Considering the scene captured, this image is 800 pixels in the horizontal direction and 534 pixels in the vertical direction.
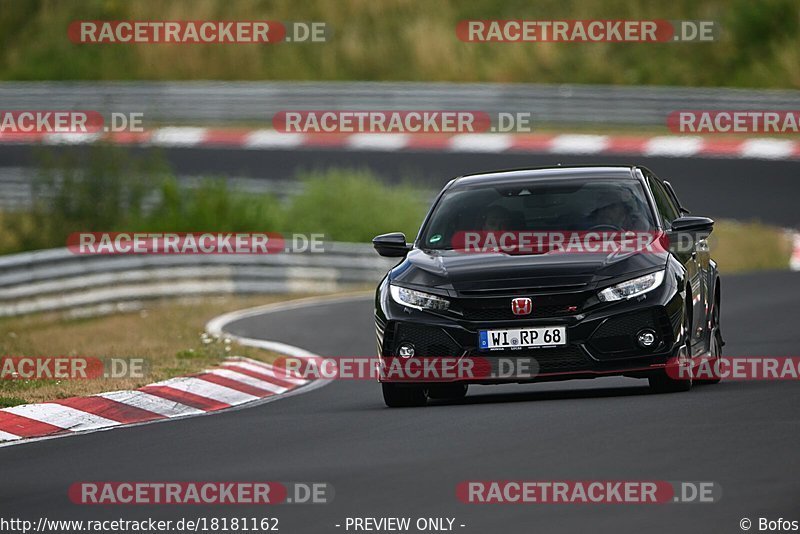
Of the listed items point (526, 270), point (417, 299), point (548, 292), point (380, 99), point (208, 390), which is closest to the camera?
point (548, 292)

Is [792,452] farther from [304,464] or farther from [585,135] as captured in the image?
[585,135]

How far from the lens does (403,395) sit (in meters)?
11.5

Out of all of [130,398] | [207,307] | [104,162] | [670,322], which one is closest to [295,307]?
[207,307]

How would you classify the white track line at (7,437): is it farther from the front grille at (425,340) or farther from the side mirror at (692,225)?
the side mirror at (692,225)

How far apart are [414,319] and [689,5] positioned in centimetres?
3203

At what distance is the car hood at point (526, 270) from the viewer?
35.7ft

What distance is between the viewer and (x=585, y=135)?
33.7 meters

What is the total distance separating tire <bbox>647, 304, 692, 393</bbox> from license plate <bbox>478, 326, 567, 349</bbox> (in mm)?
748

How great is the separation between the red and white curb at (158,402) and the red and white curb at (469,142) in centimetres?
1531

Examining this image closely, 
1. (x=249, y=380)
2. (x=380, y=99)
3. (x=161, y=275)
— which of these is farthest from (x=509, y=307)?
(x=380, y=99)

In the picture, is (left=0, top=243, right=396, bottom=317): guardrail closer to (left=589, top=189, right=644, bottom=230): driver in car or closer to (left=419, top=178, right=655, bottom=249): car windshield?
(left=419, top=178, right=655, bottom=249): car windshield

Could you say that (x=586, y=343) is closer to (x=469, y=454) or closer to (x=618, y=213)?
(x=618, y=213)

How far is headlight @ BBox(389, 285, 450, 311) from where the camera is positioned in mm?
11031

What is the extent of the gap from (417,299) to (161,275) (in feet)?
36.5
